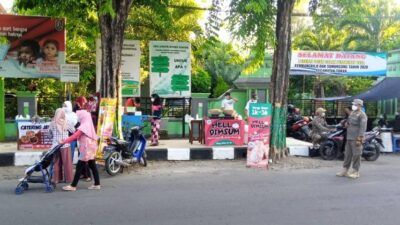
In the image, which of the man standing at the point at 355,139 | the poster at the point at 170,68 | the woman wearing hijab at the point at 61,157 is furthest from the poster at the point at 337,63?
the woman wearing hijab at the point at 61,157

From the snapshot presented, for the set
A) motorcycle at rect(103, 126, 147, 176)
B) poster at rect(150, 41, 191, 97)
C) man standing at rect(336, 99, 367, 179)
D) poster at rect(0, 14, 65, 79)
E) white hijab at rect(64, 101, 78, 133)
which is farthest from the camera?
poster at rect(150, 41, 191, 97)

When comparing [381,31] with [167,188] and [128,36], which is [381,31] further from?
[167,188]

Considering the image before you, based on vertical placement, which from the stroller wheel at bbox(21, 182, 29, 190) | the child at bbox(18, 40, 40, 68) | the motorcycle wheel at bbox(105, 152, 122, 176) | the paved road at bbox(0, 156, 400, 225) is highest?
the child at bbox(18, 40, 40, 68)

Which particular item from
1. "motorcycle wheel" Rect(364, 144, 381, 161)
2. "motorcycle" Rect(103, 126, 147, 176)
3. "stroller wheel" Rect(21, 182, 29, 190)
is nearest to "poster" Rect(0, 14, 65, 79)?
"motorcycle" Rect(103, 126, 147, 176)

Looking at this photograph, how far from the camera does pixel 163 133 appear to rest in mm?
16344

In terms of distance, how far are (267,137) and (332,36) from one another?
21.0 metres

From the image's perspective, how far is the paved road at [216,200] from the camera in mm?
6410

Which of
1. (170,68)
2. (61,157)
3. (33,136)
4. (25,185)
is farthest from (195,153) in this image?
(25,185)

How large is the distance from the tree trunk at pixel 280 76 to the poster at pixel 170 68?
443 centimetres

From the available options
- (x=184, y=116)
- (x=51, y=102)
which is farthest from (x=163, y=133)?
(x=51, y=102)

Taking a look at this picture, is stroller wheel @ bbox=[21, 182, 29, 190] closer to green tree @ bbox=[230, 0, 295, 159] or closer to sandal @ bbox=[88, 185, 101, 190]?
sandal @ bbox=[88, 185, 101, 190]

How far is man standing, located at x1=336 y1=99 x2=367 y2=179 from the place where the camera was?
991 cm

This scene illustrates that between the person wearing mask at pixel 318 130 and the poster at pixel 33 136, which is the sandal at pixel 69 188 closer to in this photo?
the poster at pixel 33 136

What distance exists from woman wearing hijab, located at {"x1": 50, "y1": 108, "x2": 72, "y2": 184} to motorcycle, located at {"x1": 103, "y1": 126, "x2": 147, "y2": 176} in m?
1.24
